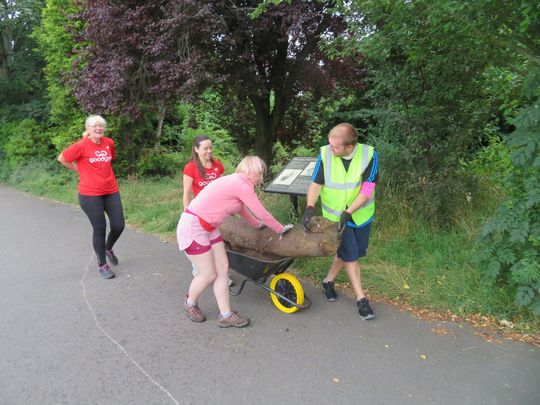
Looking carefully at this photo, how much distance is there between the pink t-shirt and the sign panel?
163 cm

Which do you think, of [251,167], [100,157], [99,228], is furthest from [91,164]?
[251,167]

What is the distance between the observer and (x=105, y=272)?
5.00 metres

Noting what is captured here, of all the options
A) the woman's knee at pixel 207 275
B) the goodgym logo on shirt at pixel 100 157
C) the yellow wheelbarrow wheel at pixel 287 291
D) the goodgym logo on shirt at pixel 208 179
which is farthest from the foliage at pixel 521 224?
the goodgym logo on shirt at pixel 100 157

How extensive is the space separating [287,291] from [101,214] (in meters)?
2.36

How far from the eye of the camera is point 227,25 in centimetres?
646

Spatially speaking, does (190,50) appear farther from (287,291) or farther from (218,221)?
(287,291)

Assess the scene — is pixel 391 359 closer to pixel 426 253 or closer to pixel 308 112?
pixel 426 253

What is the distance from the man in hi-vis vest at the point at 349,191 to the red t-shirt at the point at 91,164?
8.13 feet

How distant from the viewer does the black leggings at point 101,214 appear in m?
4.86

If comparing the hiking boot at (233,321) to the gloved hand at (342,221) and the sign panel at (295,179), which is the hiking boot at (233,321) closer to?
the gloved hand at (342,221)

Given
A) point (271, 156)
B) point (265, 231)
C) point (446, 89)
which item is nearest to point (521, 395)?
point (265, 231)

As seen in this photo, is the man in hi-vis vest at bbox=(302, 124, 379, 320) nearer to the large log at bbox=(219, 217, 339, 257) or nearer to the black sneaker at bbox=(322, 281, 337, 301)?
the large log at bbox=(219, 217, 339, 257)

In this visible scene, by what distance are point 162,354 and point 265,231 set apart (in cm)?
136

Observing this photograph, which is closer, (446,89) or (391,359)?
(391,359)
